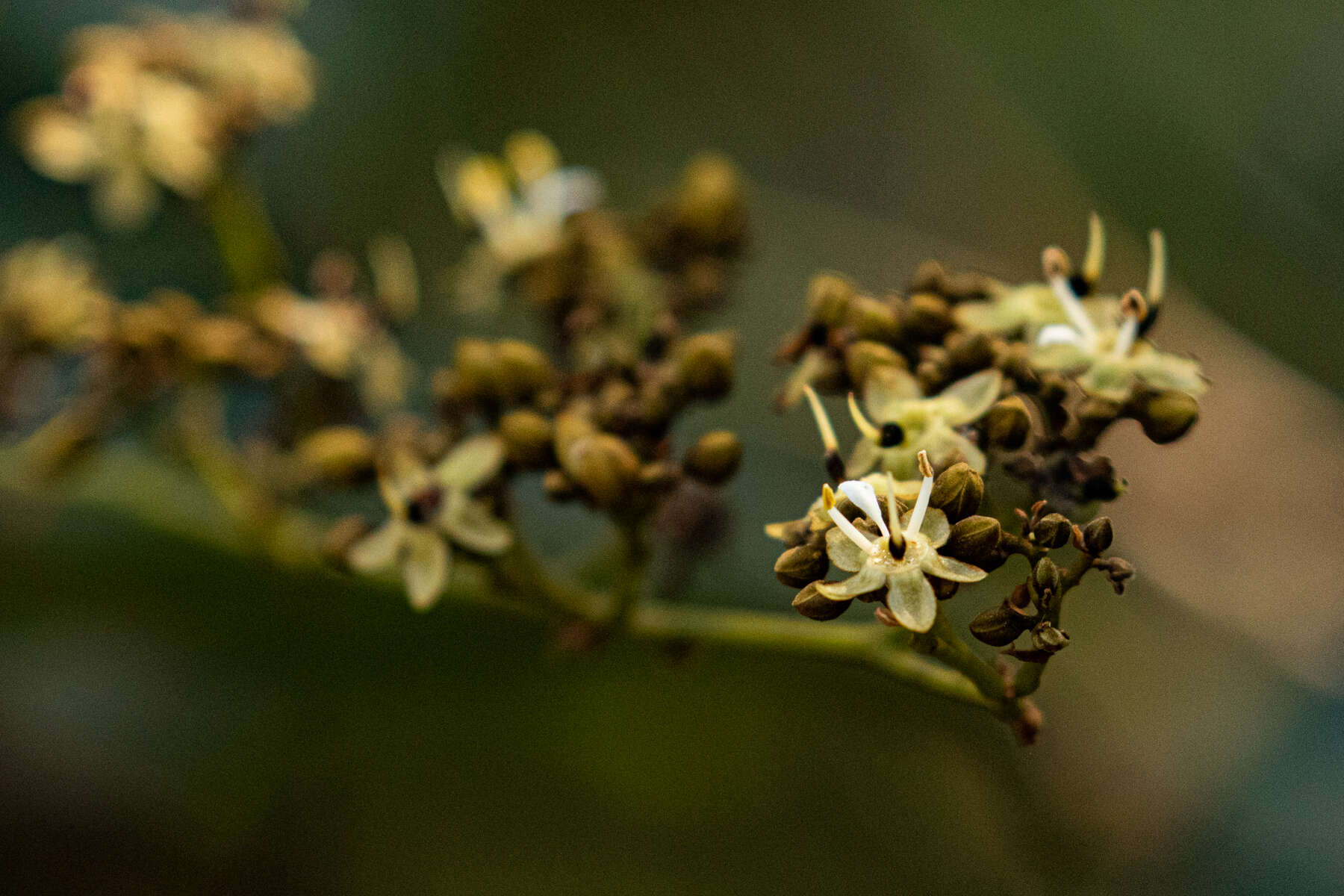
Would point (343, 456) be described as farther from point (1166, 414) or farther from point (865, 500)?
point (1166, 414)

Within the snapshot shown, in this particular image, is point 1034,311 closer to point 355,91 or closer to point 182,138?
point 182,138

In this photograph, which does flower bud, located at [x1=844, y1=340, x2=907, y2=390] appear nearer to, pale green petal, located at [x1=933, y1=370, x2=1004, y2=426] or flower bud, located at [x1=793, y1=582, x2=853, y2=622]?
pale green petal, located at [x1=933, y1=370, x2=1004, y2=426]

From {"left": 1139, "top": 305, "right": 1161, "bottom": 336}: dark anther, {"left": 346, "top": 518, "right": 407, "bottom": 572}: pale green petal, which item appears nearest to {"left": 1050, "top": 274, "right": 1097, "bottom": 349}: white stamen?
{"left": 1139, "top": 305, "right": 1161, "bottom": 336}: dark anther

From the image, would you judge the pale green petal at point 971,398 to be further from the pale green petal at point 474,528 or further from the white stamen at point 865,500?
the pale green petal at point 474,528

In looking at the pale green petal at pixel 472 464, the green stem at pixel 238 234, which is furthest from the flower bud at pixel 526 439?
the green stem at pixel 238 234

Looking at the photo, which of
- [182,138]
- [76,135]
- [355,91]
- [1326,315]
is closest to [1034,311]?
[1326,315]

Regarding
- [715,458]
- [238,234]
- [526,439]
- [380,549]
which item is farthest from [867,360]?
[238,234]
